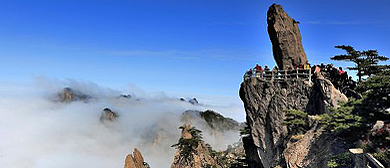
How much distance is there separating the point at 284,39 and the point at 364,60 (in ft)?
29.1

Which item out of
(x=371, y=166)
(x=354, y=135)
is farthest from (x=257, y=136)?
(x=371, y=166)

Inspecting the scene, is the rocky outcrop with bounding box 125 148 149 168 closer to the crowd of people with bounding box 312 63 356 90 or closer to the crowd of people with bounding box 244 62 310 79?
the crowd of people with bounding box 244 62 310 79

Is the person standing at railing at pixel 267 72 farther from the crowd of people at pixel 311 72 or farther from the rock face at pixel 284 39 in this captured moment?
the rock face at pixel 284 39

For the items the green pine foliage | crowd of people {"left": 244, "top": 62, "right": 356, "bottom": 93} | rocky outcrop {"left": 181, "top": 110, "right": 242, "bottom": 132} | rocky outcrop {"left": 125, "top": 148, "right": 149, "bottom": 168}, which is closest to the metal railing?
crowd of people {"left": 244, "top": 62, "right": 356, "bottom": 93}

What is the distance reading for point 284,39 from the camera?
105 ft

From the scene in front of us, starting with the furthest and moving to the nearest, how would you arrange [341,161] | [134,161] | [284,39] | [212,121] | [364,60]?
[212,121] → [134,161] → [284,39] → [364,60] → [341,161]

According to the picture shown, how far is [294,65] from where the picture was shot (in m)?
31.4

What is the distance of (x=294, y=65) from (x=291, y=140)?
36.2ft

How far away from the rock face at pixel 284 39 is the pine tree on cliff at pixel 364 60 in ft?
19.4

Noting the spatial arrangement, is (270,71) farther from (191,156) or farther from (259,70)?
(191,156)

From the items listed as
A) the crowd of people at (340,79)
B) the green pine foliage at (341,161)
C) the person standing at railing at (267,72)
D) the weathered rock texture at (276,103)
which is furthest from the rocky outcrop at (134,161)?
the green pine foliage at (341,161)

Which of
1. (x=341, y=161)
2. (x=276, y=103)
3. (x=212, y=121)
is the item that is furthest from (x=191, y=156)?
(x=212, y=121)

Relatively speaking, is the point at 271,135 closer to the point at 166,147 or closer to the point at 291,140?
the point at 291,140

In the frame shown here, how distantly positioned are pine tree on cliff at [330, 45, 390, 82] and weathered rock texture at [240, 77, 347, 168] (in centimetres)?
334
